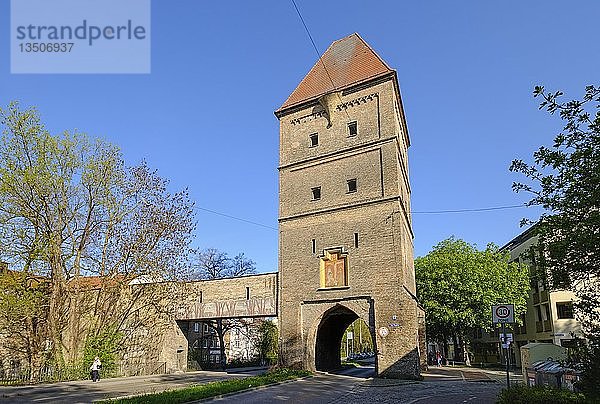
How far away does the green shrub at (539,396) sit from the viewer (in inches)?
413

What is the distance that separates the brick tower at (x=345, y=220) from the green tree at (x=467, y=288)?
12.6m

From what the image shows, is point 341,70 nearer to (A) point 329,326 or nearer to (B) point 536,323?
(A) point 329,326

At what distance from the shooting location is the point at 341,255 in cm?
2880

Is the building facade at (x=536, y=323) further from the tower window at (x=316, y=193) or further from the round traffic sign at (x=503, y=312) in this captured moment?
the round traffic sign at (x=503, y=312)

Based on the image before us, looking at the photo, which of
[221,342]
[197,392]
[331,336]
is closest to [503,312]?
[197,392]

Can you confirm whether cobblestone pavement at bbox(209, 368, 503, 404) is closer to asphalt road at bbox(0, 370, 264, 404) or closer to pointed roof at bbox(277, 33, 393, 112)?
asphalt road at bbox(0, 370, 264, 404)

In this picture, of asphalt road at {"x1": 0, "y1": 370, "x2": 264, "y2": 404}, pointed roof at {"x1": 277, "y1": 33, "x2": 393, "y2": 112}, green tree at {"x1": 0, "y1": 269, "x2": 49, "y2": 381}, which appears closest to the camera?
asphalt road at {"x1": 0, "y1": 370, "x2": 264, "y2": 404}

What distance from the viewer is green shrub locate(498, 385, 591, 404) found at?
10502 millimetres

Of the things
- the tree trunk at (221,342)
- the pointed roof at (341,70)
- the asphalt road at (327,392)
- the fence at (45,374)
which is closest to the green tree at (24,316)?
the fence at (45,374)

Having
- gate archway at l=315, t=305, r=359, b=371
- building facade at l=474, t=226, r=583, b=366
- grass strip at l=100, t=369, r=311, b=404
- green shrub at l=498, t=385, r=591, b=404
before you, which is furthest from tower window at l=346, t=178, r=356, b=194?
green shrub at l=498, t=385, r=591, b=404

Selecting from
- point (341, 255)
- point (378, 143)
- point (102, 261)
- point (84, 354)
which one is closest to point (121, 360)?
point (84, 354)

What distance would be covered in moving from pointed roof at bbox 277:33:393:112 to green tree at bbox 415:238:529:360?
21.0 m

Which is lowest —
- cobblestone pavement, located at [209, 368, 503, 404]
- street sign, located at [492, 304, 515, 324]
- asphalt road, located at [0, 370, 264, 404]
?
cobblestone pavement, located at [209, 368, 503, 404]

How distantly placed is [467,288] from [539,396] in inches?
1336
